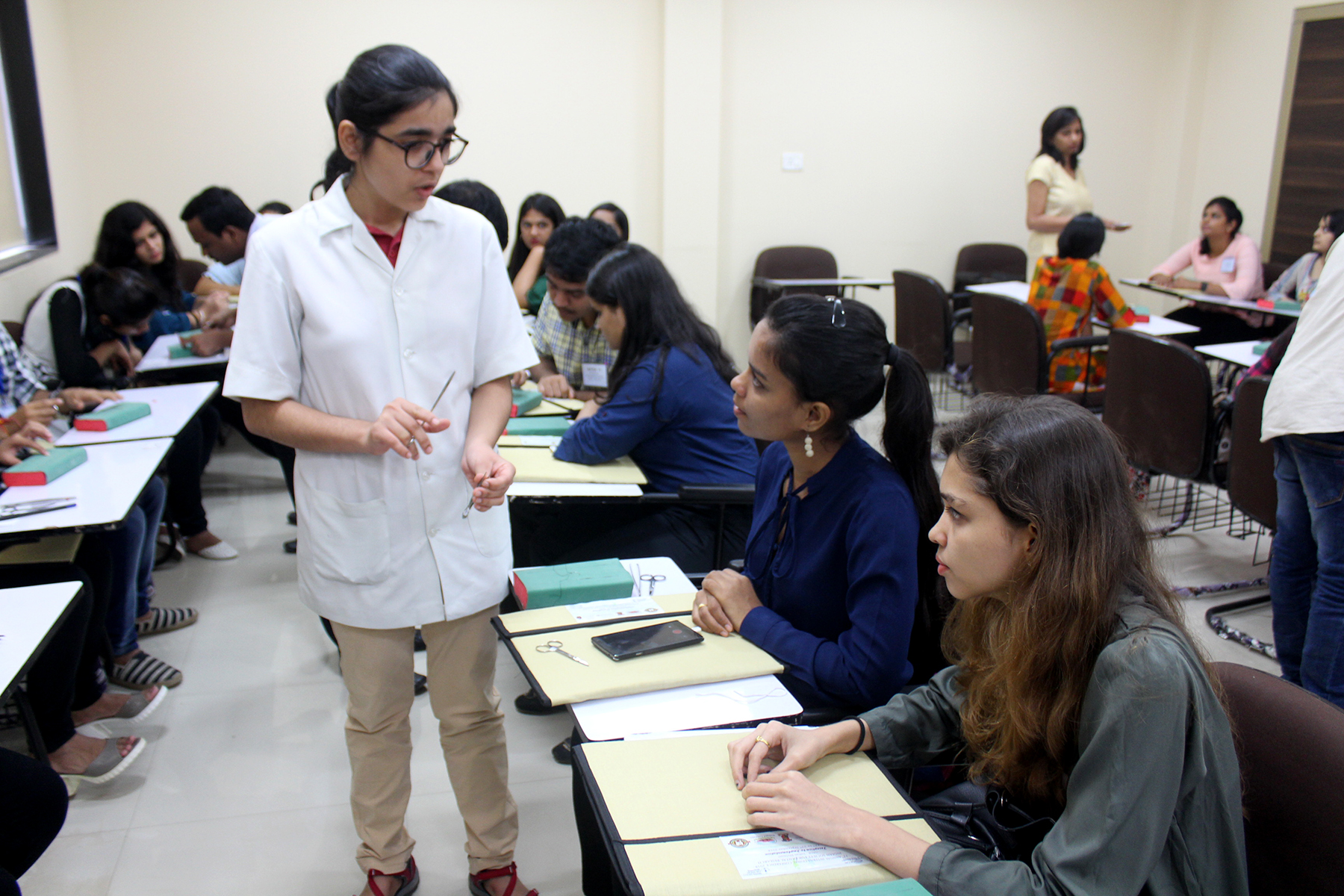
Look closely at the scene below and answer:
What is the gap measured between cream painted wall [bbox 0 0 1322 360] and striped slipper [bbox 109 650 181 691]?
294 centimetres

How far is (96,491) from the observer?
2.09 metres

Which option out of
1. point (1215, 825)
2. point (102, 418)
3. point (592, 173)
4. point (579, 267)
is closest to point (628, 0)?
point (592, 173)

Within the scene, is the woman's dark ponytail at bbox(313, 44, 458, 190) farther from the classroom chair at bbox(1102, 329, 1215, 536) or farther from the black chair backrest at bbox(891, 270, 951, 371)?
the black chair backrest at bbox(891, 270, 951, 371)

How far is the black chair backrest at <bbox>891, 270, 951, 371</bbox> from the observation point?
14.8ft

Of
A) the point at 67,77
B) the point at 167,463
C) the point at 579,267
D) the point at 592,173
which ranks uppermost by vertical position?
the point at 67,77

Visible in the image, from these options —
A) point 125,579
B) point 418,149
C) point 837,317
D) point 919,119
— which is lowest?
point 125,579

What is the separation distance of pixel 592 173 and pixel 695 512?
398 cm

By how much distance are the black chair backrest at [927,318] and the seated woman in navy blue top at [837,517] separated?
306 centimetres

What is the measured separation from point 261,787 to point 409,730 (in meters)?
0.73

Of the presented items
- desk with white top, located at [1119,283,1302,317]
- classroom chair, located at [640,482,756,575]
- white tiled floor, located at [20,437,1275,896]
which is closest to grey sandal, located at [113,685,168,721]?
white tiled floor, located at [20,437,1275,896]

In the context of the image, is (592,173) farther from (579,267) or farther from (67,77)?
(579,267)

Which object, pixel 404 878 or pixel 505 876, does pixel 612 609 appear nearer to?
pixel 505 876

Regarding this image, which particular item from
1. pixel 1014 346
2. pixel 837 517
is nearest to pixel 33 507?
pixel 837 517

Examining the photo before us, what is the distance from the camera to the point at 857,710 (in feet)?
4.69
